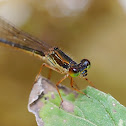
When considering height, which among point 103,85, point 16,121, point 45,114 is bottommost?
point 45,114

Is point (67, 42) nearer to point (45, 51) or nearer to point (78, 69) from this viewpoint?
point (45, 51)

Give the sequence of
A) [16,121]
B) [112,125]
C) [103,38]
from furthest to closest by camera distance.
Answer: [103,38], [16,121], [112,125]

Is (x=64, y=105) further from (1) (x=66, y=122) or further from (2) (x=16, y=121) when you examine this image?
(2) (x=16, y=121)

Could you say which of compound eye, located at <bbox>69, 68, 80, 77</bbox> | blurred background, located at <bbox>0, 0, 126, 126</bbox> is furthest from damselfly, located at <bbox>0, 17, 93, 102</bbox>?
blurred background, located at <bbox>0, 0, 126, 126</bbox>

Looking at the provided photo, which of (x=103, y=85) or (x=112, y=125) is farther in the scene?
(x=103, y=85)

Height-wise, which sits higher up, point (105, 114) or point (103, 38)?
point (103, 38)

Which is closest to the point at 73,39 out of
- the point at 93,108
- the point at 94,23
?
the point at 94,23

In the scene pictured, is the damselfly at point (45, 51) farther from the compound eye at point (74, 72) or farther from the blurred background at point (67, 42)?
the blurred background at point (67, 42)
